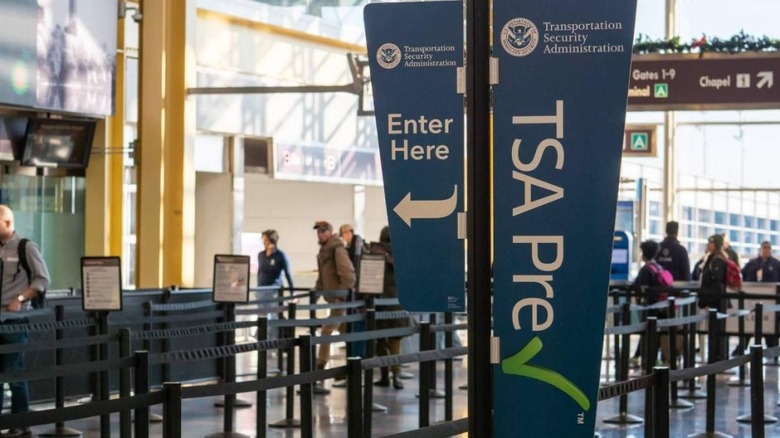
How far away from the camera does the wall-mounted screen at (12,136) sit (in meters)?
17.5

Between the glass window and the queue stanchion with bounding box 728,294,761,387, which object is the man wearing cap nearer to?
the queue stanchion with bounding box 728,294,761,387

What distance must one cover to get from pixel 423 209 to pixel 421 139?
273 millimetres

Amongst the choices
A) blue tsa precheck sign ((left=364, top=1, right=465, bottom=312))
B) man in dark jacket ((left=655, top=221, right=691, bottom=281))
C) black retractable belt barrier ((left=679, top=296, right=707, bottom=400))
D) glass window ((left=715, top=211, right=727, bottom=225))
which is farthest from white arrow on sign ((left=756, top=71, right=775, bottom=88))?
glass window ((left=715, top=211, right=727, bottom=225))

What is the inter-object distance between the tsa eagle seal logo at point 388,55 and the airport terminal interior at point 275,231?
4.69ft

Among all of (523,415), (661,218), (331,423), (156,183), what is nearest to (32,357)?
(331,423)

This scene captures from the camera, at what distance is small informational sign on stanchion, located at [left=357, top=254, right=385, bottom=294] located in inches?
573

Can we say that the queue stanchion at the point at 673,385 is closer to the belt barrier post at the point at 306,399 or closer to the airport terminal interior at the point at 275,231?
the airport terminal interior at the point at 275,231

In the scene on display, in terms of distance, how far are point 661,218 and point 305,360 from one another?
20598 millimetres

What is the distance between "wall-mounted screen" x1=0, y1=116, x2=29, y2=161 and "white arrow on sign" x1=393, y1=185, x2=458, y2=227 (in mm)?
13326

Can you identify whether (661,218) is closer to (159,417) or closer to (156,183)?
(156,183)

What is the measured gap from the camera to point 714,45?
17.1 meters

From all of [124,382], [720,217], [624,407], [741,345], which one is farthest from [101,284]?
[720,217]

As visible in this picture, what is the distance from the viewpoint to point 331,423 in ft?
37.0

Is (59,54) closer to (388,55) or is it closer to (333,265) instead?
(333,265)
